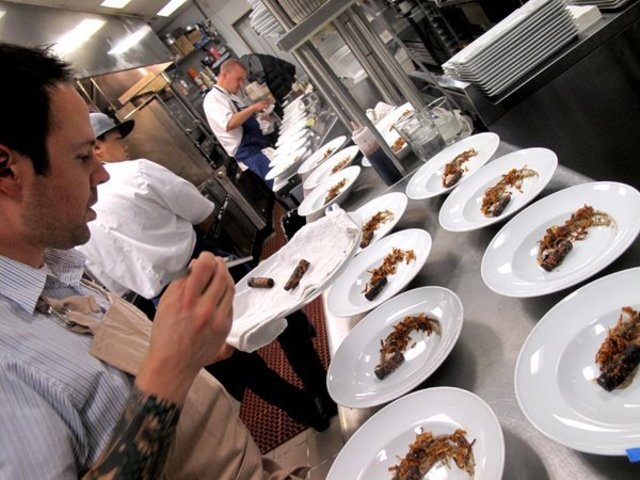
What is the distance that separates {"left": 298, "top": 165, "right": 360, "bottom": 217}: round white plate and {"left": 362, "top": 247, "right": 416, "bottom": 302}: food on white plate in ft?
2.91

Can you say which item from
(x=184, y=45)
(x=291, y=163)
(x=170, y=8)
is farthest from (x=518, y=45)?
(x=184, y=45)

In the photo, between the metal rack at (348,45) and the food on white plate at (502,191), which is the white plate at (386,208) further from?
the food on white plate at (502,191)

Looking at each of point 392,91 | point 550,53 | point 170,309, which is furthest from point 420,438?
point 392,91

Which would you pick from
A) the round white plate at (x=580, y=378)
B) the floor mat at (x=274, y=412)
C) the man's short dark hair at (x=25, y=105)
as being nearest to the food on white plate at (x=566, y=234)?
the round white plate at (x=580, y=378)

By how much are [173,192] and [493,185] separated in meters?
2.04

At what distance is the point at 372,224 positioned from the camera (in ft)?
6.14

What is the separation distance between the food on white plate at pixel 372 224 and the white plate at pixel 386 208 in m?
0.02

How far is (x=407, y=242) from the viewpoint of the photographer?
1569 mm

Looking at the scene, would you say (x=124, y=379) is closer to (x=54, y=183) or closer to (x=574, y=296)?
(x=54, y=183)

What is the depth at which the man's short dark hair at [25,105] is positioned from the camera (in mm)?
962

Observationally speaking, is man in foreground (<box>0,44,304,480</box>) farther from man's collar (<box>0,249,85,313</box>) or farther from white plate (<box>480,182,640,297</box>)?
white plate (<box>480,182,640,297</box>)

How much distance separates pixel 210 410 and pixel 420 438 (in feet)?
2.00

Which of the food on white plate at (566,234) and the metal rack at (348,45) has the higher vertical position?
the metal rack at (348,45)

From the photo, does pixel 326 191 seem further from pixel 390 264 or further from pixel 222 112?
pixel 222 112
